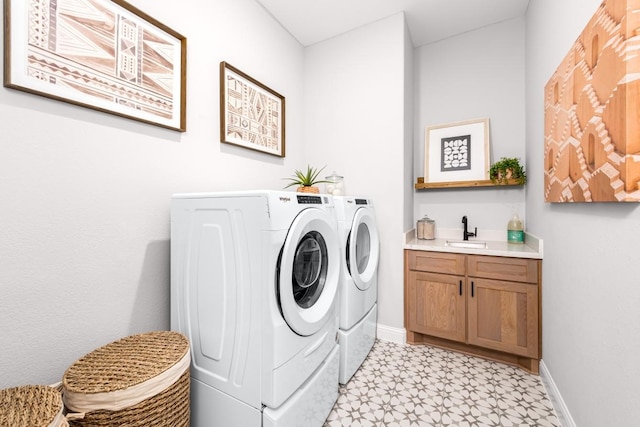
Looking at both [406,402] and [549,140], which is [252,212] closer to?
[406,402]

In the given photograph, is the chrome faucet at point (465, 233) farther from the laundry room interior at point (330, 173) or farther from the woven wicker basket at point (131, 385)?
the woven wicker basket at point (131, 385)

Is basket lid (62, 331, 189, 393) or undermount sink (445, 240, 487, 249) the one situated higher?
undermount sink (445, 240, 487, 249)

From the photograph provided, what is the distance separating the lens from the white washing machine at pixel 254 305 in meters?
1.09

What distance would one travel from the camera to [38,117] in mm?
1075

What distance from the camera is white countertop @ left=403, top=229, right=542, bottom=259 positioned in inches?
73.9

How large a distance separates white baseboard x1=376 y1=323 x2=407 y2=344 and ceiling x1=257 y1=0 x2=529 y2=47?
2.77m

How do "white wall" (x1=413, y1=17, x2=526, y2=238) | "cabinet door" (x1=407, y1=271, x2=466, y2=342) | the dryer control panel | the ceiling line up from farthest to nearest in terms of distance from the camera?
"white wall" (x1=413, y1=17, x2=526, y2=238) → the ceiling → "cabinet door" (x1=407, y1=271, x2=466, y2=342) → the dryer control panel

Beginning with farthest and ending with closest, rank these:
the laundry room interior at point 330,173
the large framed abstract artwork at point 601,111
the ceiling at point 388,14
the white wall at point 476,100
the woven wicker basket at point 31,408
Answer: the white wall at point 476,100 < the ceiling at point 388,14 < the laundry room interior at point 330,173 < the large framed abstract artwork at point 601,111 < the woven wicker basket at point 31,408

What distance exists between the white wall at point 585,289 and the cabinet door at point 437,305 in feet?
1.69

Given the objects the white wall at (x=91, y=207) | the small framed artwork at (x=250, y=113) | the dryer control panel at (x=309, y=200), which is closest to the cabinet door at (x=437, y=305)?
the dryer control panel at (x=309, y=200)

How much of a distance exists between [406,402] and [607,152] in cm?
158

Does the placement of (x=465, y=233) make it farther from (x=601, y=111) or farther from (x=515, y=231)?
(x=601, y=111)

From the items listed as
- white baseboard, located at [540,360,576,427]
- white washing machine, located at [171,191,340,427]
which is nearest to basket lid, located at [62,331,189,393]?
white washing machine, located at [171,191,340,427]

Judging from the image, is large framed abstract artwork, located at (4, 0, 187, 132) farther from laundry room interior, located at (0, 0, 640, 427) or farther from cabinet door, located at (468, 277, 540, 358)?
cabinet door, located at (468, 277, 540, 358)
